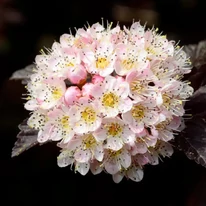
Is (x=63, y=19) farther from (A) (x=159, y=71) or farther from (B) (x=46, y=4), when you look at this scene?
(A) (x=159, y=71)

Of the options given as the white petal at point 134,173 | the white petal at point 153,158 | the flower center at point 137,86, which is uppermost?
the flower center at point 137,86

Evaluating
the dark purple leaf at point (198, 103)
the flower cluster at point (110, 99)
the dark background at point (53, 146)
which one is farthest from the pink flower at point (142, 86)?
the dark background at point (53, 146)

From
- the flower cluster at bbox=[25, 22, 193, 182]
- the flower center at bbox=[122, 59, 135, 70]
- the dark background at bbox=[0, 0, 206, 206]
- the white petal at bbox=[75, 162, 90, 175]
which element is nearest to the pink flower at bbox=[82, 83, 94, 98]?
the flower cluster at bbox=[25, 22, 193, 182]

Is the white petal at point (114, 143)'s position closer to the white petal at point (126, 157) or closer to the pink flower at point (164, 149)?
the white petal at point (126, 157)

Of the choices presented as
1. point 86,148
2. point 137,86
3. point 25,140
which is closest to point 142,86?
point 137,86

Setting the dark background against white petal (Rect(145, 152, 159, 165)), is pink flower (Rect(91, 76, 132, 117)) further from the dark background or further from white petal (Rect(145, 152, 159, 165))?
the dark background

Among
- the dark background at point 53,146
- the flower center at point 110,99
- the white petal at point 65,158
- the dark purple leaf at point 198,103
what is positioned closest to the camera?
the flower center at point 110,99

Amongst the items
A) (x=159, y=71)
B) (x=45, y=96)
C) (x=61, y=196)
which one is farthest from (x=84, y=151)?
(x=61, y=196)
